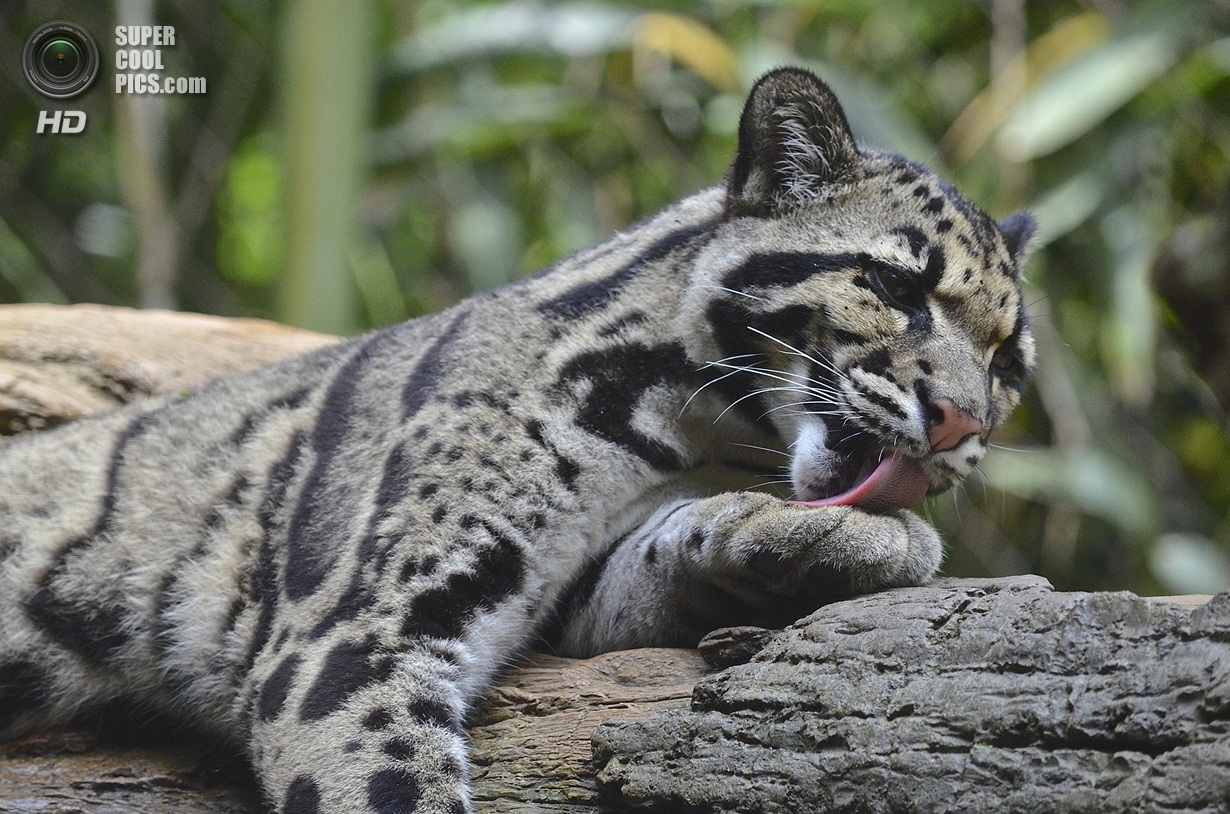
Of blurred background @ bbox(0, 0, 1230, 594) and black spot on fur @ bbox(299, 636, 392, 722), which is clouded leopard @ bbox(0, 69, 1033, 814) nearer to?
black spot on fur @ bbox(299, 636, 392, 722)

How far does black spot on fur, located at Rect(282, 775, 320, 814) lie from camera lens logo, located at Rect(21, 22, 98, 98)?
5848mm

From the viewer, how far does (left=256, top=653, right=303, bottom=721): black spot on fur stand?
3568mm

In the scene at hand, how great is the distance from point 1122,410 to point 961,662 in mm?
8803

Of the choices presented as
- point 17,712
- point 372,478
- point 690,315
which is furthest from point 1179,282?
point 17,712

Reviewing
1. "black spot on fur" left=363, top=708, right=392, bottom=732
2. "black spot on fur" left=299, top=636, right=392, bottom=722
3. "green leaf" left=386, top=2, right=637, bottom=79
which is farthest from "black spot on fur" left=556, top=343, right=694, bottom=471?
"green leaf" left=386, top=2, right=637, bottom=79

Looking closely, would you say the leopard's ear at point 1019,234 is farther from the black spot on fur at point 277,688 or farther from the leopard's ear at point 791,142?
the black spot on fur at point 277,688

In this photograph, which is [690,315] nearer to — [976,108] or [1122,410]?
[976,108]

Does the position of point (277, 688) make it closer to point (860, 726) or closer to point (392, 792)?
point (392, 792)

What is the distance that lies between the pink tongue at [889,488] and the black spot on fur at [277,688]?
154cm

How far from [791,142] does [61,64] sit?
18.6 ft

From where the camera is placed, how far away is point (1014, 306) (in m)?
3.97

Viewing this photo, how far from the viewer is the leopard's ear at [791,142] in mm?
4078

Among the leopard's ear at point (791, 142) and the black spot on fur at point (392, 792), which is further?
the leopard's ear at point (791, 142)

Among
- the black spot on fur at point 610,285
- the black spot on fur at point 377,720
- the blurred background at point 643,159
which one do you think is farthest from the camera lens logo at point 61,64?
the black spot on fur at point 377,720
